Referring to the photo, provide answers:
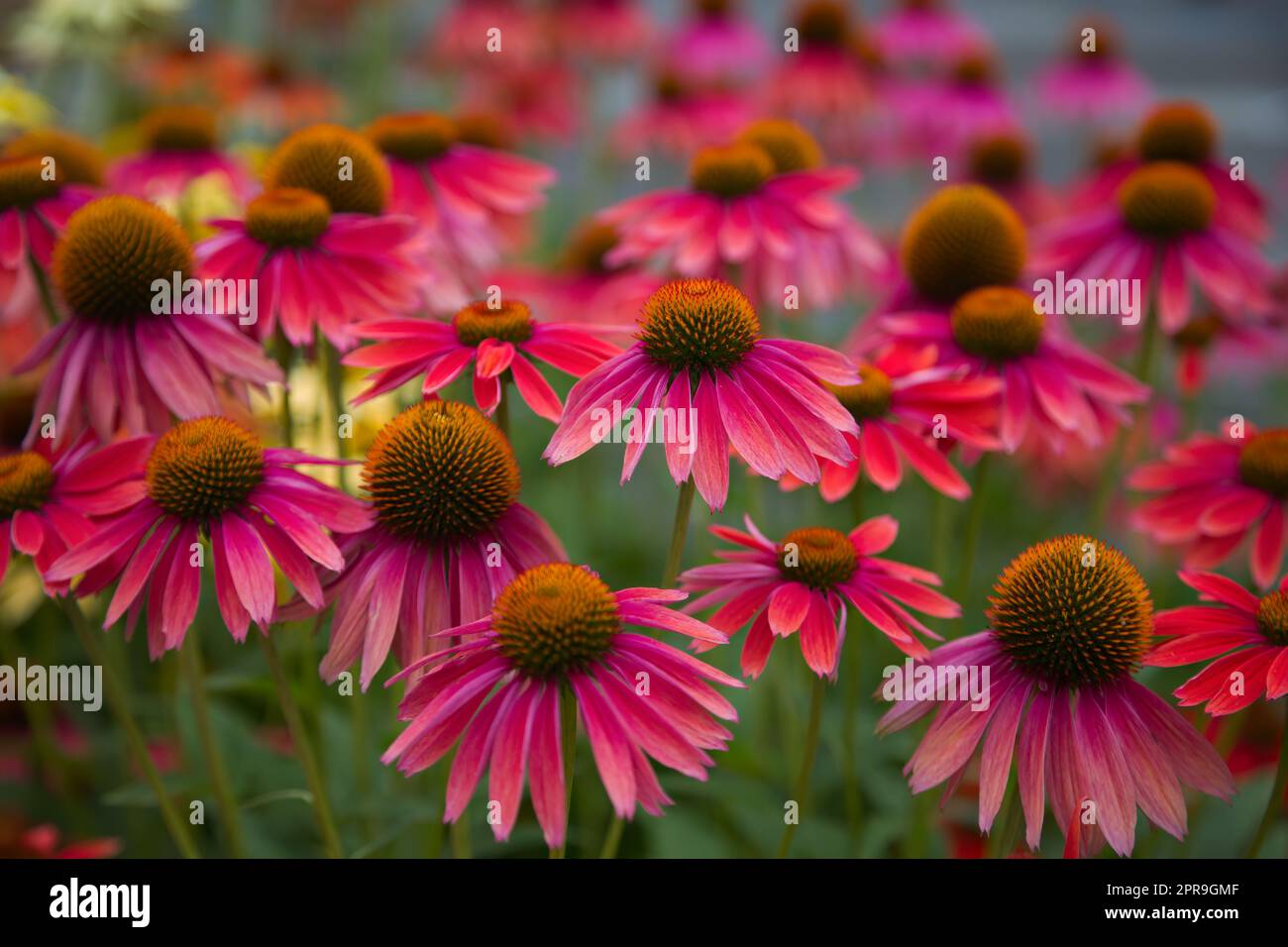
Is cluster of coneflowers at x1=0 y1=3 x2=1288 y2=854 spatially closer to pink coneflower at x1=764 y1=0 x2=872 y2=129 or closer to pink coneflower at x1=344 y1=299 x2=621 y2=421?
pink coneflower at x1=344 y1=299 x2=621 y2=421

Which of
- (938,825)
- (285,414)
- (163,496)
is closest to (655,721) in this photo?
(163,496)

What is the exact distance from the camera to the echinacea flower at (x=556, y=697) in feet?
2.31

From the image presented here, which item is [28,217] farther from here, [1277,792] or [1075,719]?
[1277,792]

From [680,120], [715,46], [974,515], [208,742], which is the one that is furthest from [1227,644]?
[715,46]

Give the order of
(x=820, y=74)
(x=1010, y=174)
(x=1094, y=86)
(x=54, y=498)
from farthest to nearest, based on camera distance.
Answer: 1. (x=1094, y=86)
2. (x=820, y=74)
3. (x=1010, y=174)
4. (x=54, y=498)

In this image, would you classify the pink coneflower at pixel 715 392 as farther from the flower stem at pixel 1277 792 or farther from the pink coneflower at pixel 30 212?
the pink coneflower at pixel 30 212

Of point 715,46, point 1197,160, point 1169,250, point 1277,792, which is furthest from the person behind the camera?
point 715,46

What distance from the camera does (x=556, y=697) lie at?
2.41ft

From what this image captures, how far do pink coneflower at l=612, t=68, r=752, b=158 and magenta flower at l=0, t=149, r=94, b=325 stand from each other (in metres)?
1.50

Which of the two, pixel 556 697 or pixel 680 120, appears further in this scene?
pixel 680 120

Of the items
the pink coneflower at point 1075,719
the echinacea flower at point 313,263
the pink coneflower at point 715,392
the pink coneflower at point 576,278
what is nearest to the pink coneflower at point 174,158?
the pink coneflower at point 576,278

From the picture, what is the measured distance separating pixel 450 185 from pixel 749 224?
35cm

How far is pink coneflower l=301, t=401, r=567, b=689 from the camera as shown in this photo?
821 mm

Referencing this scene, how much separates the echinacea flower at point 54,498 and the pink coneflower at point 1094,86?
2.54 metres
